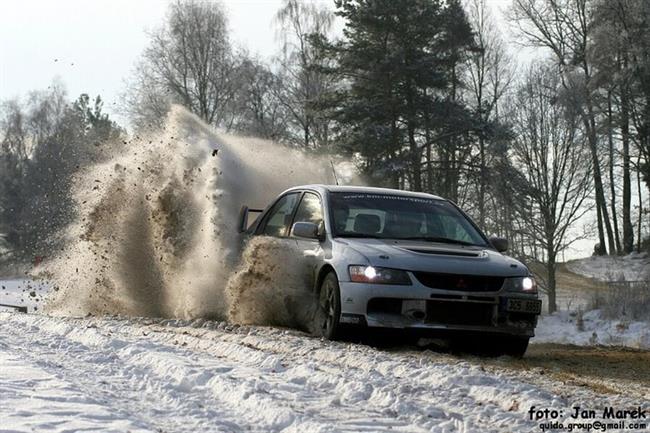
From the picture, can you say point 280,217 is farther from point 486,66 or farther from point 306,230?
point 486,66

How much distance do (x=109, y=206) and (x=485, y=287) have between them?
25.3ft

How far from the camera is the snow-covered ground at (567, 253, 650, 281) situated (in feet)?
120

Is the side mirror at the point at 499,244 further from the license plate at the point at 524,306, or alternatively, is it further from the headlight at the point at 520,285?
the license plate at the point at 524,306

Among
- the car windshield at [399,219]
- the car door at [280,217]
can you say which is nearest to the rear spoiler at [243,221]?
the car door at [280,217]

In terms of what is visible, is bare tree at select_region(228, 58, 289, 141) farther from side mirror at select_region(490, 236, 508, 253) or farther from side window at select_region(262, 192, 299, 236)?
side mirror at select_region(490, 236, 508, 253)

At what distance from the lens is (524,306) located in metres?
7.68

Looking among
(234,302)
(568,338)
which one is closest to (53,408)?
(234,302)

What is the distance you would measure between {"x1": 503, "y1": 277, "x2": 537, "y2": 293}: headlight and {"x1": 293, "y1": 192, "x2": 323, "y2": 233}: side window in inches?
78.3

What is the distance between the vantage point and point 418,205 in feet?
29.9

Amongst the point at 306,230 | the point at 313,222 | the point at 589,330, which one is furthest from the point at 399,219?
the point at 589,330

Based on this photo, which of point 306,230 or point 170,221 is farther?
point 170,221

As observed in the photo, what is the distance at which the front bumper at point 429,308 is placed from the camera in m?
7.50

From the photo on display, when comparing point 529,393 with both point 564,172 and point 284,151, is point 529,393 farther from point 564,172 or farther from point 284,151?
point 564,172

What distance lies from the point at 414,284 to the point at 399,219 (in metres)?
1.38
